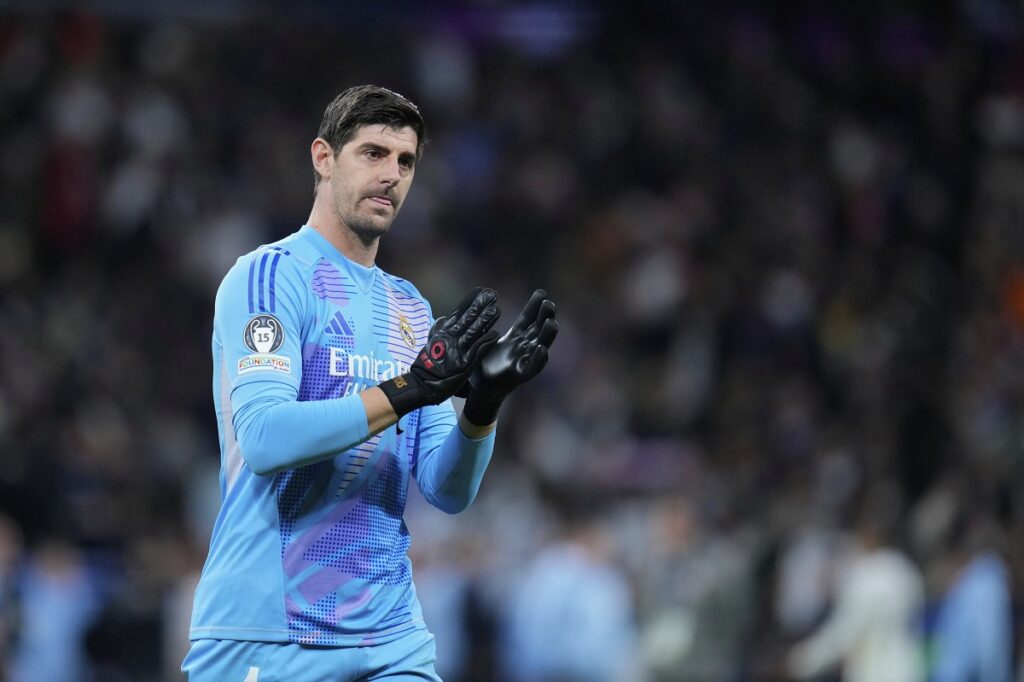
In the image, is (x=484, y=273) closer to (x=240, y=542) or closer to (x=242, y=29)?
(x=242, y=29)

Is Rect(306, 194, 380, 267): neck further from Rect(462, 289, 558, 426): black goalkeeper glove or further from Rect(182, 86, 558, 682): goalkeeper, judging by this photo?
Rect(462, 289, 558, 426): black goalkeeper glove

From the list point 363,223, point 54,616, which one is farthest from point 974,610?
point 363,223

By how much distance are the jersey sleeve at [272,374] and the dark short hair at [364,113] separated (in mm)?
395

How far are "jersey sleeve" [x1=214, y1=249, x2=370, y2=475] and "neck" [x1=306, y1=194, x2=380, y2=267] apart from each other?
206 millimetres

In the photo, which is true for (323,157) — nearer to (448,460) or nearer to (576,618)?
(448,460)

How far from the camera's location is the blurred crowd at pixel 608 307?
1185 centimetres

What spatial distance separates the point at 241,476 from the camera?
14.1ft

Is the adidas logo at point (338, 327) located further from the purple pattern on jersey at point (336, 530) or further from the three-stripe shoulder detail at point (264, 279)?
the three-stripe shoulder detail at point (264, 279)

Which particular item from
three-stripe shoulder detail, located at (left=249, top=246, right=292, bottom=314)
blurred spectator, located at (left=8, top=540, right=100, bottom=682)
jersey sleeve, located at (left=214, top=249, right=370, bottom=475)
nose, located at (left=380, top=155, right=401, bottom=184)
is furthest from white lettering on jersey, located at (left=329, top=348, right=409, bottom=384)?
blurred spectator, located at (left=8, top=540, right=100, bottom=682)

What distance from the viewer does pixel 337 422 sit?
4031mm

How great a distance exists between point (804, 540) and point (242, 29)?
9.67 m

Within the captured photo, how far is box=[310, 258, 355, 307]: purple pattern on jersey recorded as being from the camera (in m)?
4.40

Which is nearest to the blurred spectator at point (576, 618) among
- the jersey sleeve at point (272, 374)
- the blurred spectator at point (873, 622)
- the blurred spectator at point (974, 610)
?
the blurred spectator at point (873, 622)

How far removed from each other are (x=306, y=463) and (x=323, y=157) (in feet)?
3.22
